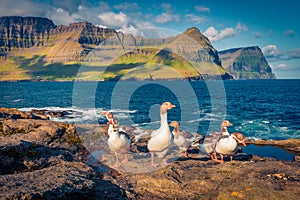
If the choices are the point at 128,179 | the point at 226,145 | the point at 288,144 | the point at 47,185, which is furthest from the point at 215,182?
the point at 288,144

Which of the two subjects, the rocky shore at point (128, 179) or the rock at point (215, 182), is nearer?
the rocky shore at point (128, 179)

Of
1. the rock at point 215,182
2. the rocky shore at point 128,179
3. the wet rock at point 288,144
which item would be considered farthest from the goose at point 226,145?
the wet rock at point 288,144

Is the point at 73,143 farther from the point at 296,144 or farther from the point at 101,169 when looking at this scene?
the point at 296,144

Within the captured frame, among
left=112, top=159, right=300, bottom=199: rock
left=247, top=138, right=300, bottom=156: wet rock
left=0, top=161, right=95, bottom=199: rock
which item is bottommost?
left=247, top=138, right=300, bottom=156: wet rock

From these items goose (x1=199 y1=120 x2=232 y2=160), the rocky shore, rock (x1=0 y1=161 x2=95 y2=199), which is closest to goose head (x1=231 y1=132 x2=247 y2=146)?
goose (x1=199 y1=120 x2=232 y2=160)

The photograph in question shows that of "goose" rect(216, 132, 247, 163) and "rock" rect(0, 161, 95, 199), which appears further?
"goose" rect(216, 132, 247, 163)

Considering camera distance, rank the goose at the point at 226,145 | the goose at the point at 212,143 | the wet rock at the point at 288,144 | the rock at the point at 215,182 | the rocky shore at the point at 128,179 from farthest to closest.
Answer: the wet rock at the point at 288,144 < the goose at the point at 212,143 < the goose at the point at 226,145 < the rock at the point at 215,182 < the rocky shore at the point at 128,179

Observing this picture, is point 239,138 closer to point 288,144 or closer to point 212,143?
point 212,143

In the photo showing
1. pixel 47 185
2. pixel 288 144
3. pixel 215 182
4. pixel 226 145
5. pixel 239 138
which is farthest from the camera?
pixel 288 144

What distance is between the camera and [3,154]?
8523 millimetres

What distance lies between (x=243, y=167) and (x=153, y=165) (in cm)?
418

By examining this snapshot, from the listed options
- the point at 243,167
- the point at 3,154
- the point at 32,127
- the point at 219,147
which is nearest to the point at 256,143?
the point at 219,147

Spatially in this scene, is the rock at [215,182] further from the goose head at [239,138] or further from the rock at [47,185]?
the goose head at [239,138]

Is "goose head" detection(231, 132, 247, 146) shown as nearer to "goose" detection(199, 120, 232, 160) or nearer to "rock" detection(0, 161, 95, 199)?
"goose" detection(199, 120, 232, 160)
